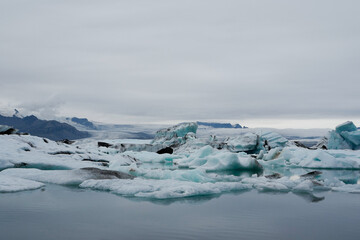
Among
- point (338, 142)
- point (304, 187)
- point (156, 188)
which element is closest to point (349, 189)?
point (304, 187)

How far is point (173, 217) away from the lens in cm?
542

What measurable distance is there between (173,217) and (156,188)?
244 centimetres

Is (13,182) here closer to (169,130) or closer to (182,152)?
(182,152)

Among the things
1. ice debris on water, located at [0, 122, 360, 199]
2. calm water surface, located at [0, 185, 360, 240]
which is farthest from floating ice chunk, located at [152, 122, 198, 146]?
calm water surface, located at [0, 185, 360, 240]

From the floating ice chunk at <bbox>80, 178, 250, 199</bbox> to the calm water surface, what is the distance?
0.33 m

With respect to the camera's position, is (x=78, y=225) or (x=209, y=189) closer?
(x=78, y=225)

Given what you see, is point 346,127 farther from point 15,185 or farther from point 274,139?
point 15,185

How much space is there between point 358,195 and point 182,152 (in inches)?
965

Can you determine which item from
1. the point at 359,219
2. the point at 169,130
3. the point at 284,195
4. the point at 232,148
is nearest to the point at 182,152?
the point at 232,148

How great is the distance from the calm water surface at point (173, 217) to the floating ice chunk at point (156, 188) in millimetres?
328

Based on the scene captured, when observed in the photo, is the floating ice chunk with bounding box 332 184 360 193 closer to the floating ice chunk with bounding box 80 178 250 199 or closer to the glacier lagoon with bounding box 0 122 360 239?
the glacier lagoon with bounding box 0 122 360 239

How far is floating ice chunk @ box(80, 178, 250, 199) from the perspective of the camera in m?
7.22

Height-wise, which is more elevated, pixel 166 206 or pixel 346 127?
pixel 346 127

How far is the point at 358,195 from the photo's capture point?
832cm
